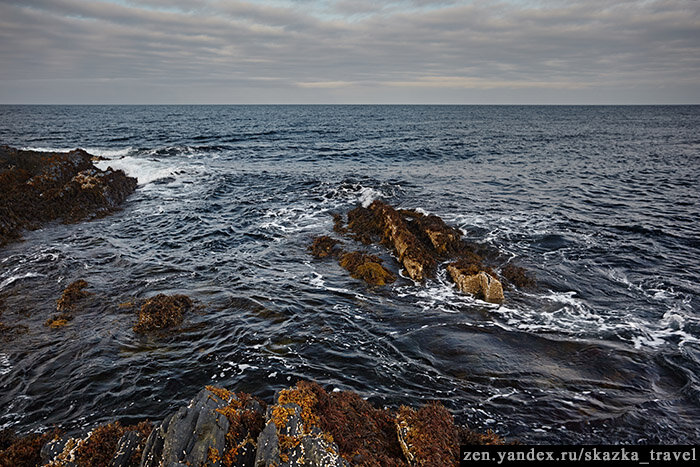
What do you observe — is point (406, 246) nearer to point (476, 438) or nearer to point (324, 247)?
point (324, 247)

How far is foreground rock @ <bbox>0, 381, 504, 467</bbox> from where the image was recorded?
507 centimetres

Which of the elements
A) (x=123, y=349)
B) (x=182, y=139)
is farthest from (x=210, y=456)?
(x=182, y=139)

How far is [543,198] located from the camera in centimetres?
2512

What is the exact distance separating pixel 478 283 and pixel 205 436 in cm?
958

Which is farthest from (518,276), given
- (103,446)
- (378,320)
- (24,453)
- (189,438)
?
→ (24,453)

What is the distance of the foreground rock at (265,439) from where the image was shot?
16.6 ft

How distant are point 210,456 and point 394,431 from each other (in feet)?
9.75

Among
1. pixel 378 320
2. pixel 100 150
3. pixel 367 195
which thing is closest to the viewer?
pixel 378 320

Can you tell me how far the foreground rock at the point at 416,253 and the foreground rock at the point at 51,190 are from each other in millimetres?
14638

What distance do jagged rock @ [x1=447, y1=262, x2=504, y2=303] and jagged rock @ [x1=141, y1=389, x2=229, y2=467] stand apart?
29.5 ft

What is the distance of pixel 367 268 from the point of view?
44.4 feet

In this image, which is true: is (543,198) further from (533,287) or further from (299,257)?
(299,257)

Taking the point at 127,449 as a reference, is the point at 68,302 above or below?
below

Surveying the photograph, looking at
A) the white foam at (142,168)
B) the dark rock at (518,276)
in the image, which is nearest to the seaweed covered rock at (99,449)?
the dark rock at (518,276)
